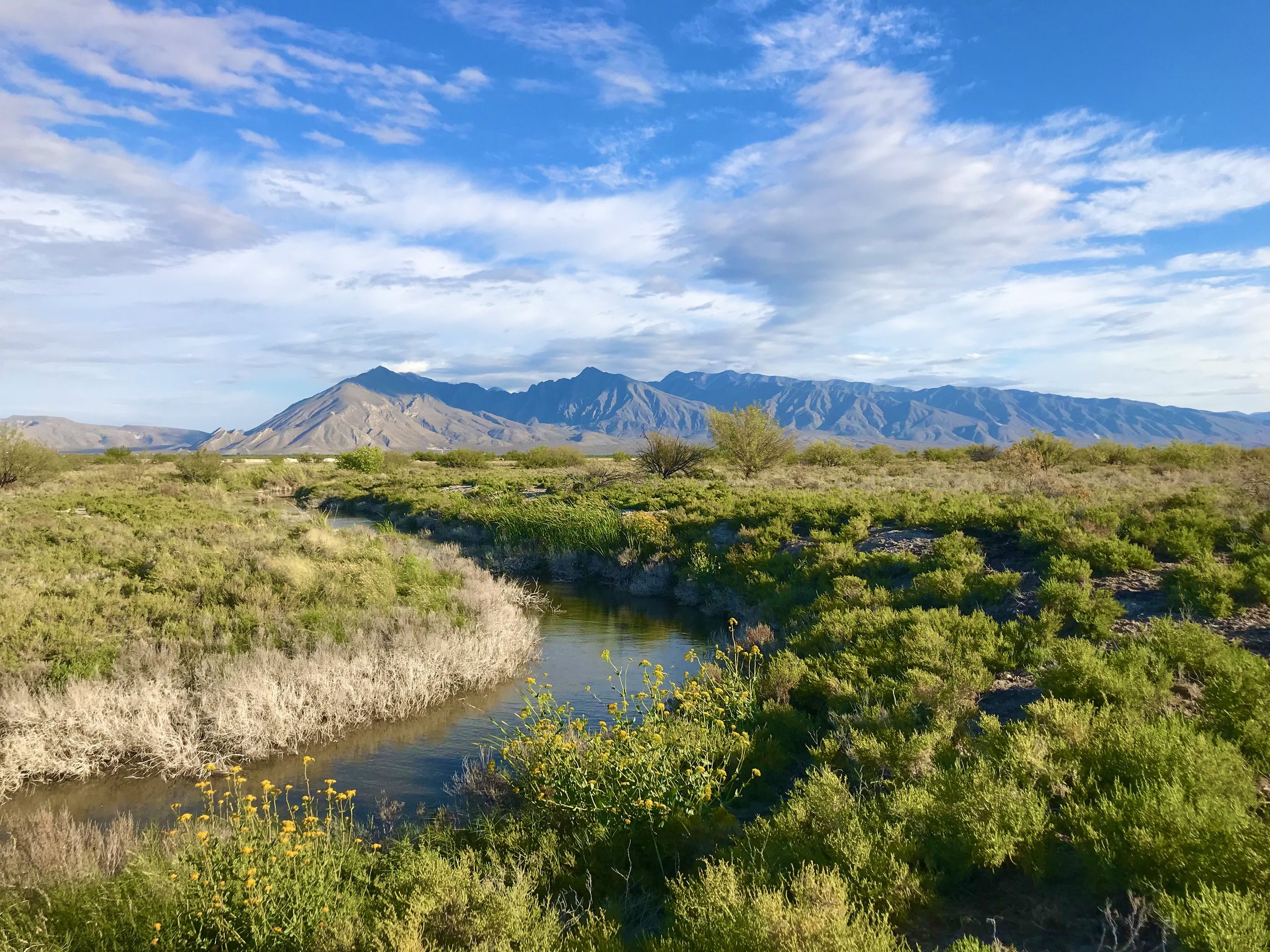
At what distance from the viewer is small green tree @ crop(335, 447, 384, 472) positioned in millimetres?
59844

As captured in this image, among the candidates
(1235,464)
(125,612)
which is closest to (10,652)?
(125,612)

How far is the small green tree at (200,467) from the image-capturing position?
47125 millimetres

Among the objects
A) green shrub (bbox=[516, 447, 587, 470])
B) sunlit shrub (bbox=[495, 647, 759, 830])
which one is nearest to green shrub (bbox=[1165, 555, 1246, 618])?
sunlit shrub (bbox=[495, 647, 759, 830])

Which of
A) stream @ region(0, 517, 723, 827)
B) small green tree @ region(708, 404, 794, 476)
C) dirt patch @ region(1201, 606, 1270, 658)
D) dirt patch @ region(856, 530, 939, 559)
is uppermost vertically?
small green tree @ region(708, 404, 794, 476)

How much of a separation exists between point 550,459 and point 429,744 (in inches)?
2340

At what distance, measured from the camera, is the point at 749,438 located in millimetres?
40812

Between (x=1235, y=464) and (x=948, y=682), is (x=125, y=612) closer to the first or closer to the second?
(x=948, y=682)

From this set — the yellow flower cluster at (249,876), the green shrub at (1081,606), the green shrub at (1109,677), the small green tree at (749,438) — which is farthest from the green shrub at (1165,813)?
the small green tree at (749,438)

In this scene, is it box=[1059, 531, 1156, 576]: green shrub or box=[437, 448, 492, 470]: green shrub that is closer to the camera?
box=[1059, 531, 1156, 576]: green shrub

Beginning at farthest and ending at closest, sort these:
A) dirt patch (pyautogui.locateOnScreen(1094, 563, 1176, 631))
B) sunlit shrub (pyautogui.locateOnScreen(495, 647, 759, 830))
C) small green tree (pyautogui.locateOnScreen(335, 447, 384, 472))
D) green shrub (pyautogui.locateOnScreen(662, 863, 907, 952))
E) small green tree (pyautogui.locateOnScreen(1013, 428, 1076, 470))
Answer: small green tree (pyautogui.locateOnScreen(335, 447, 384, 472))
small green tree (pyautogui.locateOnScreen(1013, 428, 1076, 470))
dirt patch (pyautogui.locateOnScreen(1094, 563, 1176, 631))
sunlit shrub (pyautogui.locateOnScreen(495, 647, 759, 830))
green shrub (pyautogui.locateOnScreen(662, 863, 907, 952))

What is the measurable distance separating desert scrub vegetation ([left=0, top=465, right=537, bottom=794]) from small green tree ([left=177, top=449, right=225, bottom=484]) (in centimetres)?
3035

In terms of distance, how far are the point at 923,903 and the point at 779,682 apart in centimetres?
530

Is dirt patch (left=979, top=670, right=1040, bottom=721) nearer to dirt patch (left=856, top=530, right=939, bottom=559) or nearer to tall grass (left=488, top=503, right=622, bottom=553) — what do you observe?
dirt patch (left=856, top=530, right=939, bottom=559)

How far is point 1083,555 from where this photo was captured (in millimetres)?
13250
